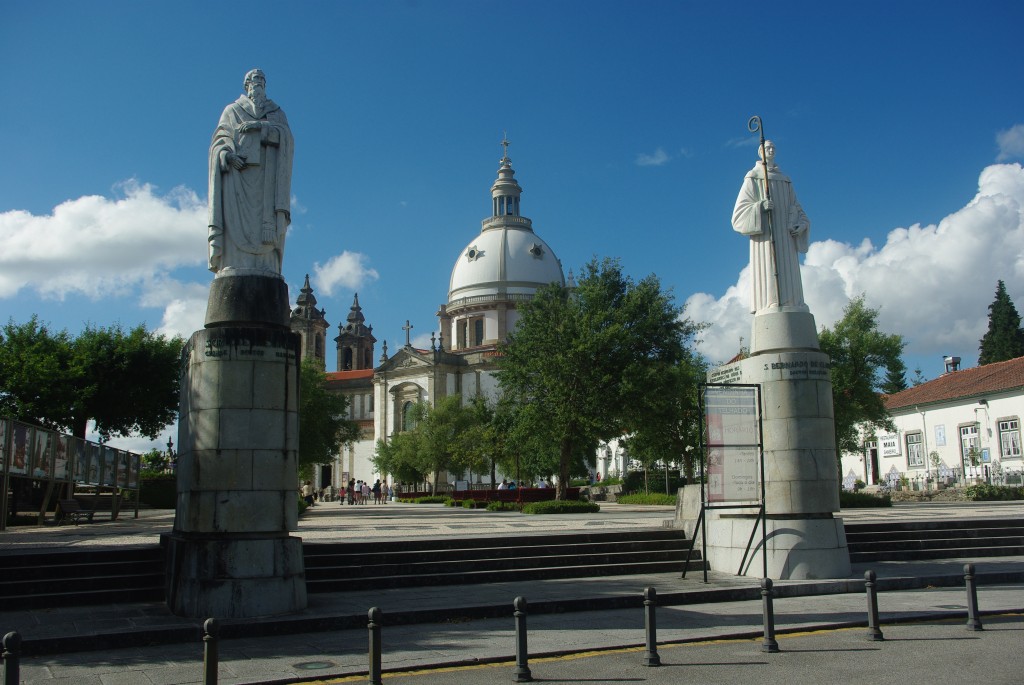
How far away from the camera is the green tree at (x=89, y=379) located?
3675 cm

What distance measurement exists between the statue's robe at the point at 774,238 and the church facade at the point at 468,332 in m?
67.2

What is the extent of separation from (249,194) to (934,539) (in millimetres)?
15118

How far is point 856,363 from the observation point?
3953 centimetres

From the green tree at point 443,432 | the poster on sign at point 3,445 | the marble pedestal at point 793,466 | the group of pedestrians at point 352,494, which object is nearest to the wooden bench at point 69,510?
the poster on sign at point 3,445

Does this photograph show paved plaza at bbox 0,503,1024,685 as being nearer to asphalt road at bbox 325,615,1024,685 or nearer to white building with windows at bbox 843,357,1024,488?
asphalt road at bbox 325,615,1024,685

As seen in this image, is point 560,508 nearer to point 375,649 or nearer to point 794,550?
point 794,550

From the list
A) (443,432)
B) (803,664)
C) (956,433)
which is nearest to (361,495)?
(443,432)

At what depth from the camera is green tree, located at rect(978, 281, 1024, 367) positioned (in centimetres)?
6856

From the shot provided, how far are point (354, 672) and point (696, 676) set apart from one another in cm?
324

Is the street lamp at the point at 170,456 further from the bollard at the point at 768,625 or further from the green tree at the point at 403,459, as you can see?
the bollard at the point at 768,625

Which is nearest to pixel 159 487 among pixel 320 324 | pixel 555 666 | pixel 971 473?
pixel 555 666

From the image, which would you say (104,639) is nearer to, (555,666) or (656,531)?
(555,666)

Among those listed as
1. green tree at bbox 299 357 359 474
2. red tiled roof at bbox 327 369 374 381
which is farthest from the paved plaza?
red tiled roof at bbox 327 369 374 381

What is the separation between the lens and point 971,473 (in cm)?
5000
